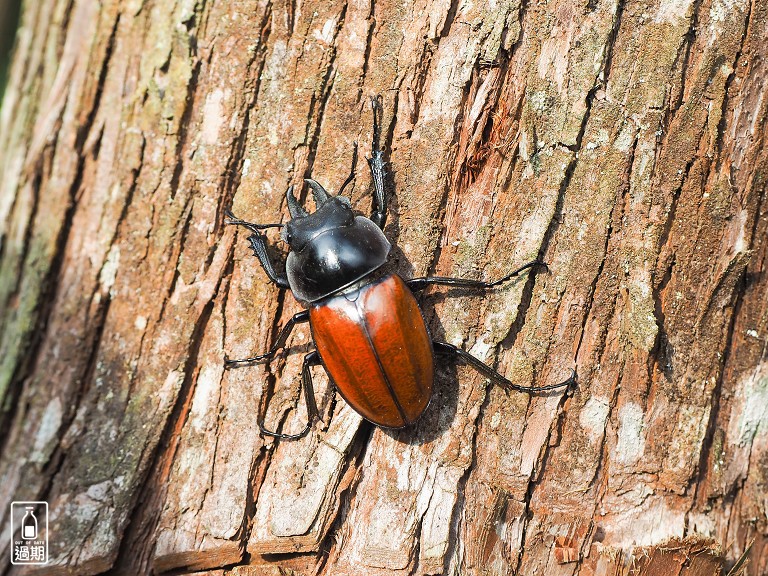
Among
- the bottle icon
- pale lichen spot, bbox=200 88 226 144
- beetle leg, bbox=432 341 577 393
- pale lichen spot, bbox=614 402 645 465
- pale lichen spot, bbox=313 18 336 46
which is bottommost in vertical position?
the bottle icon

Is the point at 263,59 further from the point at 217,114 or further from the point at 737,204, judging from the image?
the point at 737,204

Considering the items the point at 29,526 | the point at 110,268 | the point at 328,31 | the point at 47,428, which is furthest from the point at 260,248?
the point at 29,526

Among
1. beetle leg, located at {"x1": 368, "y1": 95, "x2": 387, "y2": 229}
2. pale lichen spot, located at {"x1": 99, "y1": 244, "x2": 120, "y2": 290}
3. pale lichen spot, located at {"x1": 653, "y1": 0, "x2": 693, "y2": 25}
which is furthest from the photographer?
pale lichen spot, located at {"x1": 99, "y1": 244, "x2": 120, "y2": 290}

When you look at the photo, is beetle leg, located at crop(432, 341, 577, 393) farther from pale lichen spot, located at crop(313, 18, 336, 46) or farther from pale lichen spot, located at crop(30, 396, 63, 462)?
pale lichen spot, located at crop(30, 396, 63, 462)

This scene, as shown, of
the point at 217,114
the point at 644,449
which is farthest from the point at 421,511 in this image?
the point at 217,114

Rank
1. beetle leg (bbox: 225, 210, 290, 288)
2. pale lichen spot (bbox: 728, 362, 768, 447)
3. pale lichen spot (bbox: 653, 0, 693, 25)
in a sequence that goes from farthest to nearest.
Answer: beetle leg (bbox: 225, 210, 290, 288) → pale lichen spot (bbox: 728, 362, 768, 447) → pale lichen spot (bbox: 653, 0, 693, 25)

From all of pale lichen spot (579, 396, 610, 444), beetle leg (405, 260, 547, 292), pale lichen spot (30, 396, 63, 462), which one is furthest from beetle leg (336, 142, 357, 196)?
pale lichen spot (30, 396, 63, 462)
